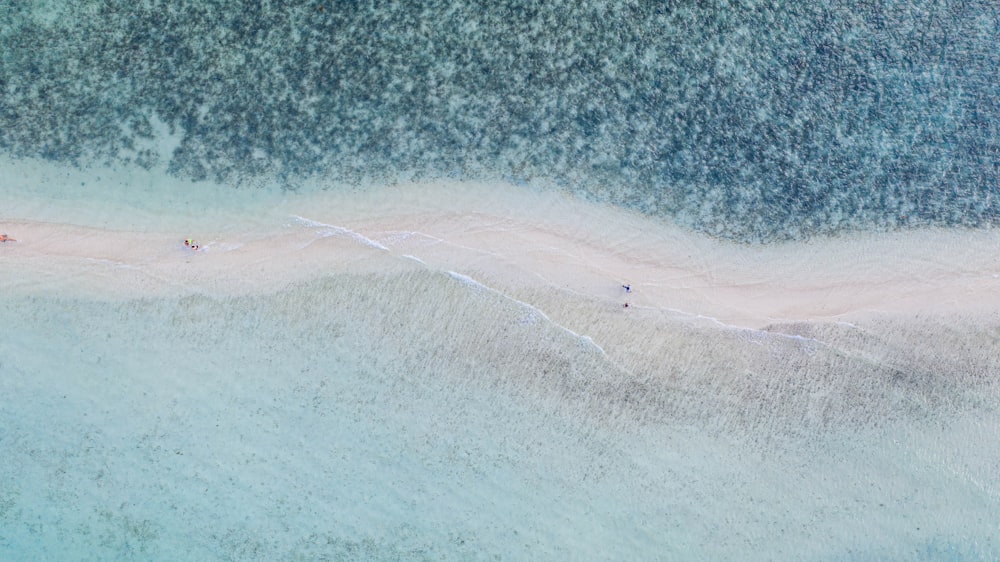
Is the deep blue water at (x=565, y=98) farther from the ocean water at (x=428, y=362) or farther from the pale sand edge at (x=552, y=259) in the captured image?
the pale sand edge at (x=552, y=259)

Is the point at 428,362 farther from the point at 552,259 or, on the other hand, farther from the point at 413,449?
the point at 552,259

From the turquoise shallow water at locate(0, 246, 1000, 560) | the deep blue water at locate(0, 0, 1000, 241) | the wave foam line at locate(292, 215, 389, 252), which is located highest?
the deep blue water at locate(0, 0, 1000, 241)

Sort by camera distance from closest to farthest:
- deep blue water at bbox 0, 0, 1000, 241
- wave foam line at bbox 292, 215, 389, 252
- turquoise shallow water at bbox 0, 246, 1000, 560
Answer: turquoise shallow water at bbox 0, 246, 1000, 560 < wave foam line at bbox 292, 215, 389, 252 < deep blue water at bbox 0, 0, 1000, 241

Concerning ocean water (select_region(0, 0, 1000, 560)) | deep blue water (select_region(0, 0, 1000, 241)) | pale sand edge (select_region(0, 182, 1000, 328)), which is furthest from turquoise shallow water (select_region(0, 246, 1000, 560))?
deep blue water (select_region(0, 0, 1000, 241))

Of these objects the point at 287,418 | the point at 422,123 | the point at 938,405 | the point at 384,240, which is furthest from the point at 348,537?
the point at 938,405

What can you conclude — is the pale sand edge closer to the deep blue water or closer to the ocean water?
the ocean water
